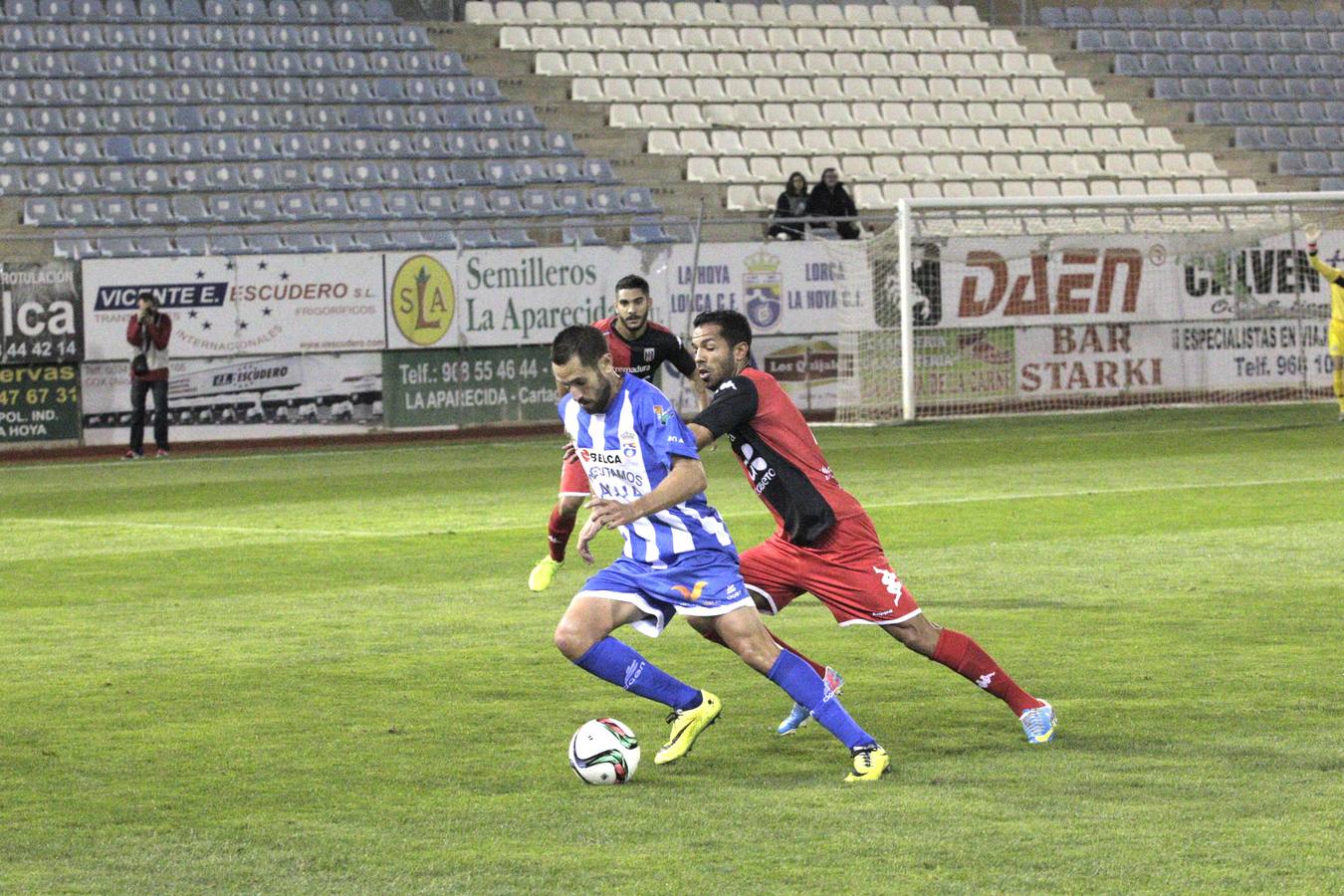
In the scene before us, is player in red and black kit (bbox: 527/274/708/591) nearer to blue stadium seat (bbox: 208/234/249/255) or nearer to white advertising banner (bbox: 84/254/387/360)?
white advertising banner (bbox: 84/254/387/360)

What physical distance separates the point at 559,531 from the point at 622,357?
127cm

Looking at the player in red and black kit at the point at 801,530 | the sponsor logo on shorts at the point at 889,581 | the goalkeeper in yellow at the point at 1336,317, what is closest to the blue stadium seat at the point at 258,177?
the goalkeeper in yellow at the point at 1336,317

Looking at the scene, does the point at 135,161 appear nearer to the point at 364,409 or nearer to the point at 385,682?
the point at 364,409

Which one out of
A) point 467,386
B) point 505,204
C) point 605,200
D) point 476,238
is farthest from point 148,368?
point 605,200

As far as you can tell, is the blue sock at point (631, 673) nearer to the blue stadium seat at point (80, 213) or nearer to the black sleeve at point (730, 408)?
the black sleeve at point (730, 408)

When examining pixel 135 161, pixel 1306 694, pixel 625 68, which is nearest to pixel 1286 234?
pixel 625 68

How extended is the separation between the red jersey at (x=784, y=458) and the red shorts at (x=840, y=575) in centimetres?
6

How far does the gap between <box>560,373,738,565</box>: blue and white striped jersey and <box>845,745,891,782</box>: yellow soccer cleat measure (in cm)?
78

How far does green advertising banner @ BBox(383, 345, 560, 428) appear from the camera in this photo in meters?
24.3

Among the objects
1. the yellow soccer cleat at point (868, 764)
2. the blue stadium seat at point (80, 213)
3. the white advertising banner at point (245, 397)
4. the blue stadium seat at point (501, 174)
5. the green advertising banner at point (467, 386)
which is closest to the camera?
the yellow soccer cleat at point (868, 764)

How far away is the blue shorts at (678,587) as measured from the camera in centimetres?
670

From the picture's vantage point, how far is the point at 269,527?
1498cm

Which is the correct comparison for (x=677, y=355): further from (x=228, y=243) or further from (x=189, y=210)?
(x=189, y=210)

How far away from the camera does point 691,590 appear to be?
6695mm
